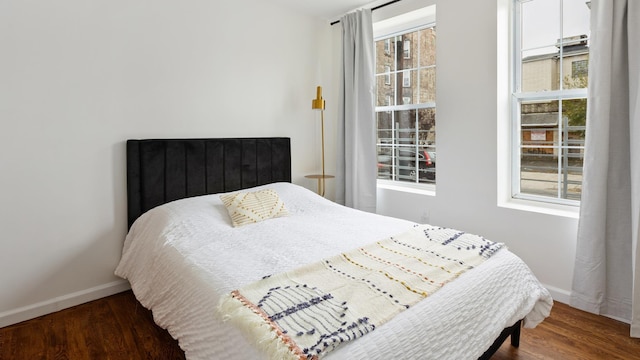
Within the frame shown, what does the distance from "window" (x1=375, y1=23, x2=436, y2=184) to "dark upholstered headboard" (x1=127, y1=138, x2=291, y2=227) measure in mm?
1081

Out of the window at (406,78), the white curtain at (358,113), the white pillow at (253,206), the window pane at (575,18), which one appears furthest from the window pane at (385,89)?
the white pillow at (253,206)

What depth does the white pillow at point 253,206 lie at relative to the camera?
8.13ft

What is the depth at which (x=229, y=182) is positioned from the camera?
3.08 m

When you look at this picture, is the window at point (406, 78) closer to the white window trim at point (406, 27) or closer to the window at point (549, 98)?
the white window trim at point (406, 27)

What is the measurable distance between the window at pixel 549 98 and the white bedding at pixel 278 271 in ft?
3.70

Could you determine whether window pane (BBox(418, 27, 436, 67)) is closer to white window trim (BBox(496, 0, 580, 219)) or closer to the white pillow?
white window trim (BBox(496, 0, 580, 219))

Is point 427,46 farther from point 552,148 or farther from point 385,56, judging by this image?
point 552,148

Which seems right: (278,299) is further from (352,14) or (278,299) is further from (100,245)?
(352,14)

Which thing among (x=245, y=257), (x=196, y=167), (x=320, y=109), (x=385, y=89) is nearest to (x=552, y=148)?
(x=385, y=89)

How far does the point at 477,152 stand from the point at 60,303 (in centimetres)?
321

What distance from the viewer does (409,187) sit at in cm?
354

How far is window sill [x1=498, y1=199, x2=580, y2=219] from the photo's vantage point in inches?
96.7

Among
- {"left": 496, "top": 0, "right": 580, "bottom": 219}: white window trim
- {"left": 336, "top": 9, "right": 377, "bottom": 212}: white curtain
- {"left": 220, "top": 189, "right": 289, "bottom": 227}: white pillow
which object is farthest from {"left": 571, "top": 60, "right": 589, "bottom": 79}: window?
{"left": 220, "top": 189, "right": 289, "bottom": 227}: white pillow

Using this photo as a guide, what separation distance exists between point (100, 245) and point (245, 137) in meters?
1.42
